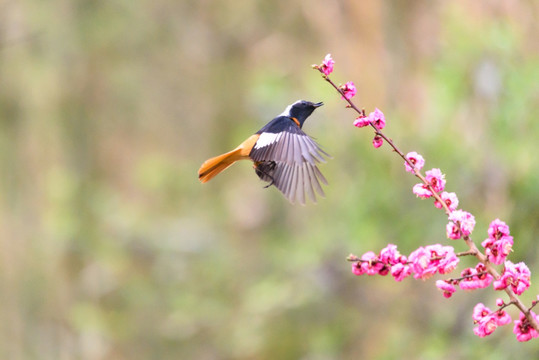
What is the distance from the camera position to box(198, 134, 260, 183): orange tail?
2.44 m

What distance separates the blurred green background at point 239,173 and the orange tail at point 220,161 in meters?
1.35

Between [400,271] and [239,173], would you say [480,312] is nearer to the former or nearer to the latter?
[400,271]

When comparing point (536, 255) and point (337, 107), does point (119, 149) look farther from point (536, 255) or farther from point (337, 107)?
point (536, 255)

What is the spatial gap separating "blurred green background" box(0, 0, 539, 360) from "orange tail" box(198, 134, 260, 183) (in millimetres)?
1348

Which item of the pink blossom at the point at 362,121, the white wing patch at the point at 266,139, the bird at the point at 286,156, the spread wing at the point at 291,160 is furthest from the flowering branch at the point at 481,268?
the white wing patch at the point at 266,139

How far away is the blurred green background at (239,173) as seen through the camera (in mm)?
3871

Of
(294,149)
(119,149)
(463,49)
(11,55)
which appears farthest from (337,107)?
(11,55)

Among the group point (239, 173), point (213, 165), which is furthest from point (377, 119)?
point (239, 173)

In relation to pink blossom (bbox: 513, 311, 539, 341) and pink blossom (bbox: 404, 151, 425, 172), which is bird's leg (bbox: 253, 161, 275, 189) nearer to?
pink blossom (bbox: 404, 151, 425, 172)

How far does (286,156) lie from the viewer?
2.21 meters

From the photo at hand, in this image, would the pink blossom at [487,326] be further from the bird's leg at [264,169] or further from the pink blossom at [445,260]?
the bird's leg at [264,169]

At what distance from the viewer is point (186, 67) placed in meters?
8.78

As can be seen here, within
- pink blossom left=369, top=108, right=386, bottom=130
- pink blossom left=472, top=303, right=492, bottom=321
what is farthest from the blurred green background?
pink blossom left=369, top=108, right=386, bottom=130

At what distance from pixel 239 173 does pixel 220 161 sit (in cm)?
575
